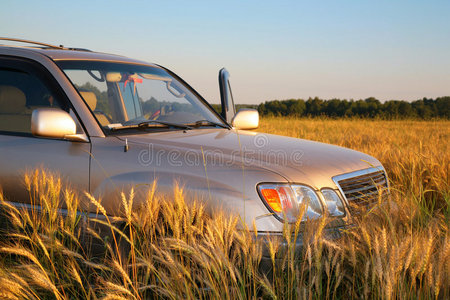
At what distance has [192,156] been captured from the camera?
8.69 feet

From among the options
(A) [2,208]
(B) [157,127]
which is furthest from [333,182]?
(A) [2,208]

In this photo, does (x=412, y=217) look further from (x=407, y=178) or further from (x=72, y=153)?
(x=72, y=153)

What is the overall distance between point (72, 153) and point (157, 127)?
67cm

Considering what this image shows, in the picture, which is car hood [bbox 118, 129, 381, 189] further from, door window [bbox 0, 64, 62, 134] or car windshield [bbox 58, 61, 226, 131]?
door window [bbox 0, 64, 62, 134]

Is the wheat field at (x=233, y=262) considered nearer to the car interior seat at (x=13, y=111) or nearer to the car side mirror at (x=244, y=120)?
the car interior seat at (x=13, y=111)

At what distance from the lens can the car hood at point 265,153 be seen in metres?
2.59

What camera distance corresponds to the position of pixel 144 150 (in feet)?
9.05

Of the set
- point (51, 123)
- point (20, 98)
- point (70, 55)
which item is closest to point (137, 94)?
point (70, 55)

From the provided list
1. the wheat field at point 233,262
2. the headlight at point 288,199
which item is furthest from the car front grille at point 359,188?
the headlight at point 288,199

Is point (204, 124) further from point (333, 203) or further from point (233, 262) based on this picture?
point (233, 262)

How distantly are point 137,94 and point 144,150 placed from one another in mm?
1438

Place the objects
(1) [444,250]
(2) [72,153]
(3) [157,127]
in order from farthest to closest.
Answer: (3) [157,127]
(2) [72,153]
(1) [444,250]

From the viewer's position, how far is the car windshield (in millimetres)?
3471

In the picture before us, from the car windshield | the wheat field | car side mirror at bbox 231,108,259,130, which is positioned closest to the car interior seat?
the car windshield
